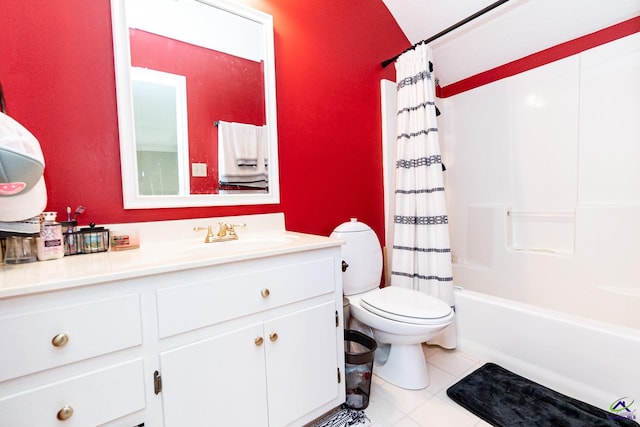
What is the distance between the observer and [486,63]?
2215 millimetres

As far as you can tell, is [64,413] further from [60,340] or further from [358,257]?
[358,257]

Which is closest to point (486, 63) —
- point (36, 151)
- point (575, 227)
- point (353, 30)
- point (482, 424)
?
point (353, 30)

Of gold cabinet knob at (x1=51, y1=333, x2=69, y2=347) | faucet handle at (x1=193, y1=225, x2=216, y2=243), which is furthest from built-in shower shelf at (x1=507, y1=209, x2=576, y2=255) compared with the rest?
gold cabinet knob at (x1=51, y1=333, x2=69, y2=347)

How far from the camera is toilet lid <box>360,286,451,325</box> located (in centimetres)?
129

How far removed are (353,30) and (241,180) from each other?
1307 mm

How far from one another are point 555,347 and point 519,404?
33 cm

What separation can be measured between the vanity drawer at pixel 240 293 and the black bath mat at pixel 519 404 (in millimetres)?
874

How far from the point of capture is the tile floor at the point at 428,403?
1.24 m

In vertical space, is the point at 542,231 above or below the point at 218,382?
above

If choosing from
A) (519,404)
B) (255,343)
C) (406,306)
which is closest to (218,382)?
(255,343)

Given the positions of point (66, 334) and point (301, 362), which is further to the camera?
point (301, 362)

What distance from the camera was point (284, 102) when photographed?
160 centimetres

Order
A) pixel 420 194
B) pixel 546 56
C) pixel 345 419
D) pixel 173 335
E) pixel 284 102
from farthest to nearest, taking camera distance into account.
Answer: pixel 546 56, pixel 420 194, pixel 284 102, pixel 345 419, pixel 173 335

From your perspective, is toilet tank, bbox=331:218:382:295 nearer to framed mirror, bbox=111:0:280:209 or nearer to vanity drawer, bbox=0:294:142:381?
framed mirror, bbox=111:0:280:209
